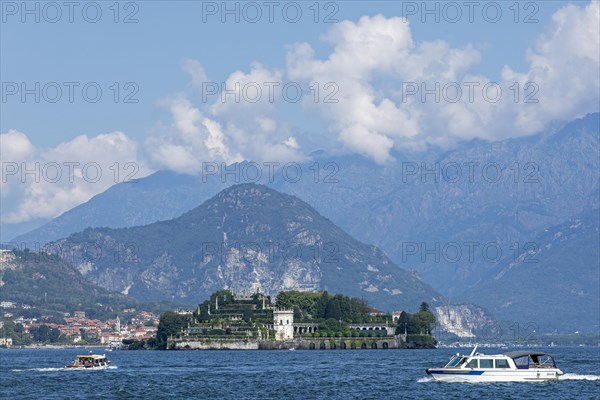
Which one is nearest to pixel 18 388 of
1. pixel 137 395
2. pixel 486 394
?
pixel 137 395

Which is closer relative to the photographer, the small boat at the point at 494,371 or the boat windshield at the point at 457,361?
the small boat at the point at 494,371

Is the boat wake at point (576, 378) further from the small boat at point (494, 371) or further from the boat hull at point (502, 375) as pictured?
the boat hull at point (502, 375)

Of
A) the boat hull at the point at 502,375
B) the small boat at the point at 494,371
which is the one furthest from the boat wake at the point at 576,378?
the boat hull at the point at 502,375

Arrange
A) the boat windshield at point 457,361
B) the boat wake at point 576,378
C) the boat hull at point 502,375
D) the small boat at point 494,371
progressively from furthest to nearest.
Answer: the boat wake at point 576,378 → the boat windshield at point 457,361 → the small boat at point 494,371 → the boat hull at point 502,375

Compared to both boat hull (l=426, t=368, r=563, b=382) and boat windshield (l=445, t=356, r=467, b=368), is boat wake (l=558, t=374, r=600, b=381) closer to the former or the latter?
boat hull (l=426, t=368, r=563, b=382)

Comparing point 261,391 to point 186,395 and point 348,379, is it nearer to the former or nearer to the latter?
point 186,395

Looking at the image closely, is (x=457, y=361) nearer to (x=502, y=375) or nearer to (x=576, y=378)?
(x=502, y=375)

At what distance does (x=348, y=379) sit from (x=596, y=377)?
105ft

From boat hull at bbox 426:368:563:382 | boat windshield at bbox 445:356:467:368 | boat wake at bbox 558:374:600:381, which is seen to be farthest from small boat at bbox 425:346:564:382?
boat wake at bbox 558:374:600:381

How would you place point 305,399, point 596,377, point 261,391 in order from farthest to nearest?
point 596,377
point 261,391
point 305,399

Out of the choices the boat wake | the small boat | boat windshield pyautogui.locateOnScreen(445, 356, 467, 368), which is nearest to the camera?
the small boat

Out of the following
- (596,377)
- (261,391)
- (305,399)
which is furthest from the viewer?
(596,377)

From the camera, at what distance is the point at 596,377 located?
17600 centimetres

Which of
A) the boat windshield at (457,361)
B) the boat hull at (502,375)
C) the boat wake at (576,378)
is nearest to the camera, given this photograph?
the boat hull at (502,375)
